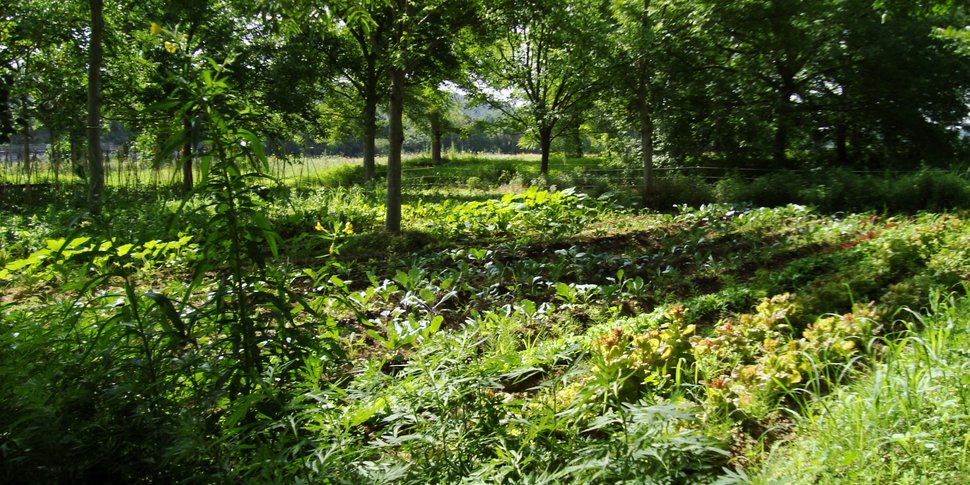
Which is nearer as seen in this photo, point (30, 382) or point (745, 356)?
point (30, 382)

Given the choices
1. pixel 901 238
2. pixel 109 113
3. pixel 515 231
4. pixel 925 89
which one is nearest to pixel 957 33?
pixel 901 238

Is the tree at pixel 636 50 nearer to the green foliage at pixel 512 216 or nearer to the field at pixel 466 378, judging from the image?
the green foliage at pixel 512 216

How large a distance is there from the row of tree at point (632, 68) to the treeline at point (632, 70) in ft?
0.12

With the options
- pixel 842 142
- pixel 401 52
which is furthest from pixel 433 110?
pixel 401 52

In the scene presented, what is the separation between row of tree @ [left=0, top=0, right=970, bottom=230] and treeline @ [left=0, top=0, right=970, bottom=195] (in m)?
0.04

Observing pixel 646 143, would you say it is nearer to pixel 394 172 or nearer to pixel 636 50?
pixel 636 50

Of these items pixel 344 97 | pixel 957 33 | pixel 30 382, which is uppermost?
pixel 344 97

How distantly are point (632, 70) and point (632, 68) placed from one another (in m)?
0.04

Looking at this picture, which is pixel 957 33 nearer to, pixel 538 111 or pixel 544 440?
pixel 544 440

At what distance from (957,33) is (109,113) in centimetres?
1701

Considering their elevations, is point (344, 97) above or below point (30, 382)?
above

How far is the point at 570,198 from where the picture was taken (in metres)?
8.78

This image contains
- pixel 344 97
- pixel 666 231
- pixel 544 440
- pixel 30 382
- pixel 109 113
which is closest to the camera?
pixel 30 382

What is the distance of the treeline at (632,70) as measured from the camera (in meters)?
7.64
